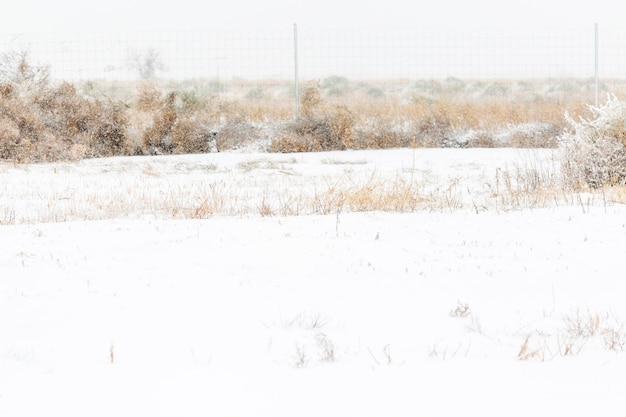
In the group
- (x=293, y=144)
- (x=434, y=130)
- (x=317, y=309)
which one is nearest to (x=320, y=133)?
(x=293, y=144)

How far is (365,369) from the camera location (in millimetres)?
2855

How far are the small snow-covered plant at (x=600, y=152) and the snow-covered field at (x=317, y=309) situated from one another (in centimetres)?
144

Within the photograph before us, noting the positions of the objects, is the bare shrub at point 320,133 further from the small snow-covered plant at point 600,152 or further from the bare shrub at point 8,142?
the small snow-covered plant at point 600,152

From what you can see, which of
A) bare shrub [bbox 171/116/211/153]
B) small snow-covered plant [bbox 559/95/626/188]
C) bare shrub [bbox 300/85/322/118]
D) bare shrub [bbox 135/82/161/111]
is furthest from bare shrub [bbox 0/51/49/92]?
small snow-covered plant [bbox 559/95/626/188]

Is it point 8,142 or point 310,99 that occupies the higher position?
point 310,99

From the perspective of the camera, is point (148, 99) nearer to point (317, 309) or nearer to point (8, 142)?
point (8, 142)

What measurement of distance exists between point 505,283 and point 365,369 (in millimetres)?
1386

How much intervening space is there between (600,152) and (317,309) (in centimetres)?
538

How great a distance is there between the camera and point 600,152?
800 cm

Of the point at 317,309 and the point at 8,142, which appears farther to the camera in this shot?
the point at 8,142

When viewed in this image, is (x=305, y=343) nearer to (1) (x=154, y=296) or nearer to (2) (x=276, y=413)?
(2) (x=276, y=413)

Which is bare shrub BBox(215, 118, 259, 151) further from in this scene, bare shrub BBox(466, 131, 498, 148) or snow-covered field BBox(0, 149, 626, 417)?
snow-covered field BBox(0, 149, 626, 417)

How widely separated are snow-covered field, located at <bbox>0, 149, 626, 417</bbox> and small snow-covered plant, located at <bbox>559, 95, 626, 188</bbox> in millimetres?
1437

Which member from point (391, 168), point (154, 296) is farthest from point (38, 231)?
point (391, 168)
